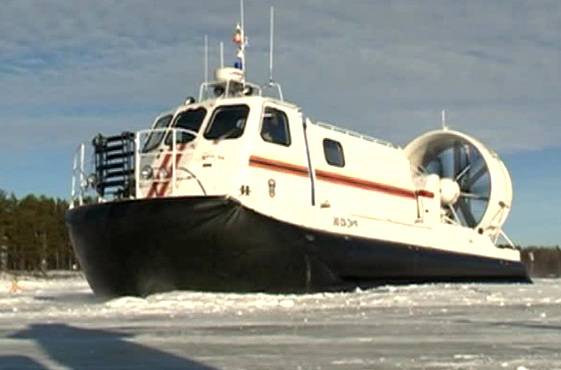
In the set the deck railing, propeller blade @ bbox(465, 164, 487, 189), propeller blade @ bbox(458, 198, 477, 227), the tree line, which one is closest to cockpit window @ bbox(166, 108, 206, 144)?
the deck railing

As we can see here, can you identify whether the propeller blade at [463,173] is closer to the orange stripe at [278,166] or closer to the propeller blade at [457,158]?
the propeller blade at [457,158]

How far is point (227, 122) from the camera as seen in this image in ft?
51.3

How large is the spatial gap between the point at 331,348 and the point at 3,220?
59708 mm

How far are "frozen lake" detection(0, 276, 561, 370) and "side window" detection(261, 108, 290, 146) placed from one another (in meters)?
2.76

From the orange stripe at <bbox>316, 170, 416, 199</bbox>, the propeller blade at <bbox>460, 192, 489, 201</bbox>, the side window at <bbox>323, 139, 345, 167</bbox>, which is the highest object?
the side window at <bbox>323, 139, 345, 167</bbox>

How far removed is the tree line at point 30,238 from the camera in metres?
63.0

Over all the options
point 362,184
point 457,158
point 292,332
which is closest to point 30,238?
point 457,158

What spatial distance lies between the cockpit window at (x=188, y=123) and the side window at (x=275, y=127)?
1105 millimetres

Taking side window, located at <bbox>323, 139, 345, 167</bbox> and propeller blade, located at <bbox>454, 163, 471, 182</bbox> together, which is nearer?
side window, located at <bbox>323, 139, 345, 167</bbox>

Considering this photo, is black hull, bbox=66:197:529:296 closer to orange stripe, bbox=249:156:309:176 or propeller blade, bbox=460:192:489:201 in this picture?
orange stripe, bbox=249:156:309:176

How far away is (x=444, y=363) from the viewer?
669cm

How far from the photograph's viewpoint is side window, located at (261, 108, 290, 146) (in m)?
15.6

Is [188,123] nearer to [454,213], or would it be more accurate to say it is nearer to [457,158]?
[454,213]

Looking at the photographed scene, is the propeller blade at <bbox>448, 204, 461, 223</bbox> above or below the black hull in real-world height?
above
